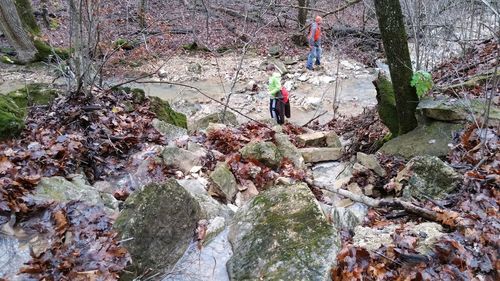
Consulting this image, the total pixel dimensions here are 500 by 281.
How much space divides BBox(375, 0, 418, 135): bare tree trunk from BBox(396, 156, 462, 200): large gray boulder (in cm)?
162

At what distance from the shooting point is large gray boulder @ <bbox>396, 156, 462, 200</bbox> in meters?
4.28

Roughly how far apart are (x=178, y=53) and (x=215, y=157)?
39.8 feet

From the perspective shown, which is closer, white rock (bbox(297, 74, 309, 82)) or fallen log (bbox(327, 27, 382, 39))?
white rock (bbox(297, 74, 309, 82))

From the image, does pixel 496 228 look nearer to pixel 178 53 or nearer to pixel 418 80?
pixel 418 80

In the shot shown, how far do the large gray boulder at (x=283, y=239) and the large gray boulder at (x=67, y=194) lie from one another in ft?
3.99

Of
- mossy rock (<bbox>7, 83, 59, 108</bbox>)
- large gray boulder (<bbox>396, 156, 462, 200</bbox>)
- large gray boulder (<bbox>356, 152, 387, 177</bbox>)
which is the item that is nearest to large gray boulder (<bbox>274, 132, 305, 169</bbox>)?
large gray boulder (<bbox>356, 152, 387, 177</bbox>)

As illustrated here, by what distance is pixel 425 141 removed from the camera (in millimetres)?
5691

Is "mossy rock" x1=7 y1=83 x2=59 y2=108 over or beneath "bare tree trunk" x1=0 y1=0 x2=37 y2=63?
beneath

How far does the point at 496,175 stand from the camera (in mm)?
4078

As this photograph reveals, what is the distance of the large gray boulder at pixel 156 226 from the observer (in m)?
3.09

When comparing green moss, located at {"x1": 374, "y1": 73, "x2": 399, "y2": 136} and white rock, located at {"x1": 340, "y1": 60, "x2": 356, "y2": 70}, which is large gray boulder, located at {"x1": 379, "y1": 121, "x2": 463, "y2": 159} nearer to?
green moss, located at {"x1": 374, "y1": 73, "x2": 399, "y2": 136}

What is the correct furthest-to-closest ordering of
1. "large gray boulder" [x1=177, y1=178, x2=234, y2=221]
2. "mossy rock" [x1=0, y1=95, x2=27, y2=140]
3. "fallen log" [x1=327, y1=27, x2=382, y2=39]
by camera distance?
"fallen log" [x1=327, y1=27, x2=382, y2=39] < "mossy rock" [x1=0, y1=95, x2=27, y2=140] < "large gray boulder" [x1=177, y1=178, x2=234, y2=221]

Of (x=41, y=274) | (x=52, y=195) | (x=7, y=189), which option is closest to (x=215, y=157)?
(x=52, y=195)

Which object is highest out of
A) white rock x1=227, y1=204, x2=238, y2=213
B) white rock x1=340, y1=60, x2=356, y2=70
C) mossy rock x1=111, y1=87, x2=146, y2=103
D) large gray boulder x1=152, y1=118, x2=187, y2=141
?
mossy rock x1=111, y1=87, x2=146, y2=103
